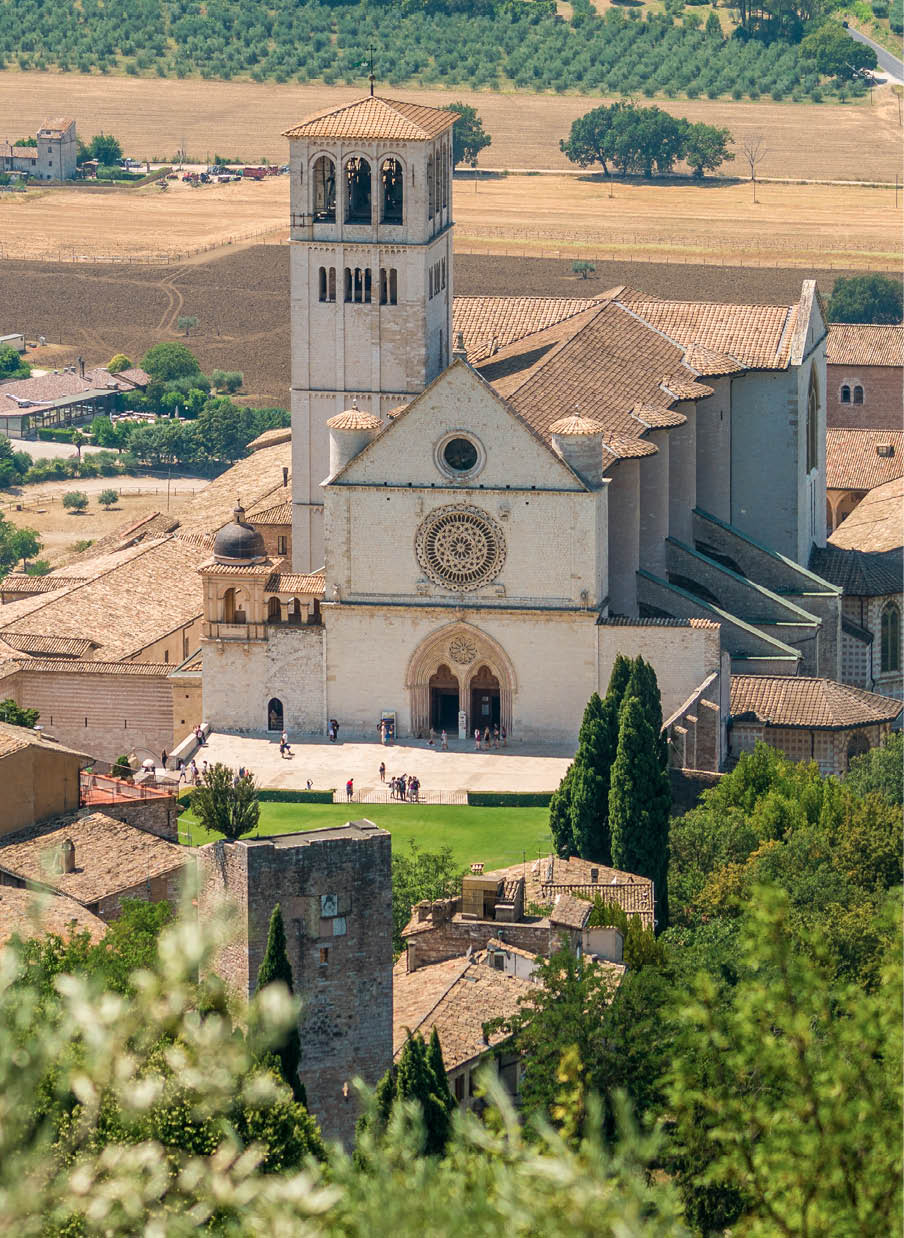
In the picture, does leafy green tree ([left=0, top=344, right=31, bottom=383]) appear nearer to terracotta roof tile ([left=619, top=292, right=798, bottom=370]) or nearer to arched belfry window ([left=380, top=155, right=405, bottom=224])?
terracotta roof tile ([left=619, top=292, right=798, bottom=370])

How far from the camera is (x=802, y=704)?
83875 millimetres

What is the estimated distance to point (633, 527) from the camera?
87.6 m

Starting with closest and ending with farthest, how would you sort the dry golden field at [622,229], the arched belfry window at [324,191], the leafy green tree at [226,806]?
the leafy green tree at [226,806]
the arched belfry window at [324,191]
the dry golden field at [622,229]

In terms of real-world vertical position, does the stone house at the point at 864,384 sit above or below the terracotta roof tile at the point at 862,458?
above

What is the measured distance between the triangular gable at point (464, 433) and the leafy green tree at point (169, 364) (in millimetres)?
81066

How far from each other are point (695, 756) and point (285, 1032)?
105 ft

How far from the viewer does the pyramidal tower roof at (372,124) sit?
8856 centimetres

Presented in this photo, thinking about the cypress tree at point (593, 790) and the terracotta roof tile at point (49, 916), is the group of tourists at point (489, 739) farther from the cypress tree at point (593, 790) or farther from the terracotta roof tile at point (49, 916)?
the terracotta roof tile at point (49, 916)

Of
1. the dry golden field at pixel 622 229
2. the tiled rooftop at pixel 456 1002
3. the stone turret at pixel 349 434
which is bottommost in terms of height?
the tiled rooftop at pixel 456 1002

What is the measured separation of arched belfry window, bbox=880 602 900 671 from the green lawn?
19272 millimetres

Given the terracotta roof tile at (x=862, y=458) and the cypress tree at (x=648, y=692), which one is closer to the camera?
the cypress tree at (x=648, y=692)

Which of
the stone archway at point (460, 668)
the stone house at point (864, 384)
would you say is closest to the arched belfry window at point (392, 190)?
the stone archway at point (460, 668)

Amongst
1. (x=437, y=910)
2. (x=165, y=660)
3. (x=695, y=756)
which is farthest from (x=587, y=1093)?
(x=165, y=660)

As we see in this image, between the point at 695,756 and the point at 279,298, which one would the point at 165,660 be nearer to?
the point at 695,756
